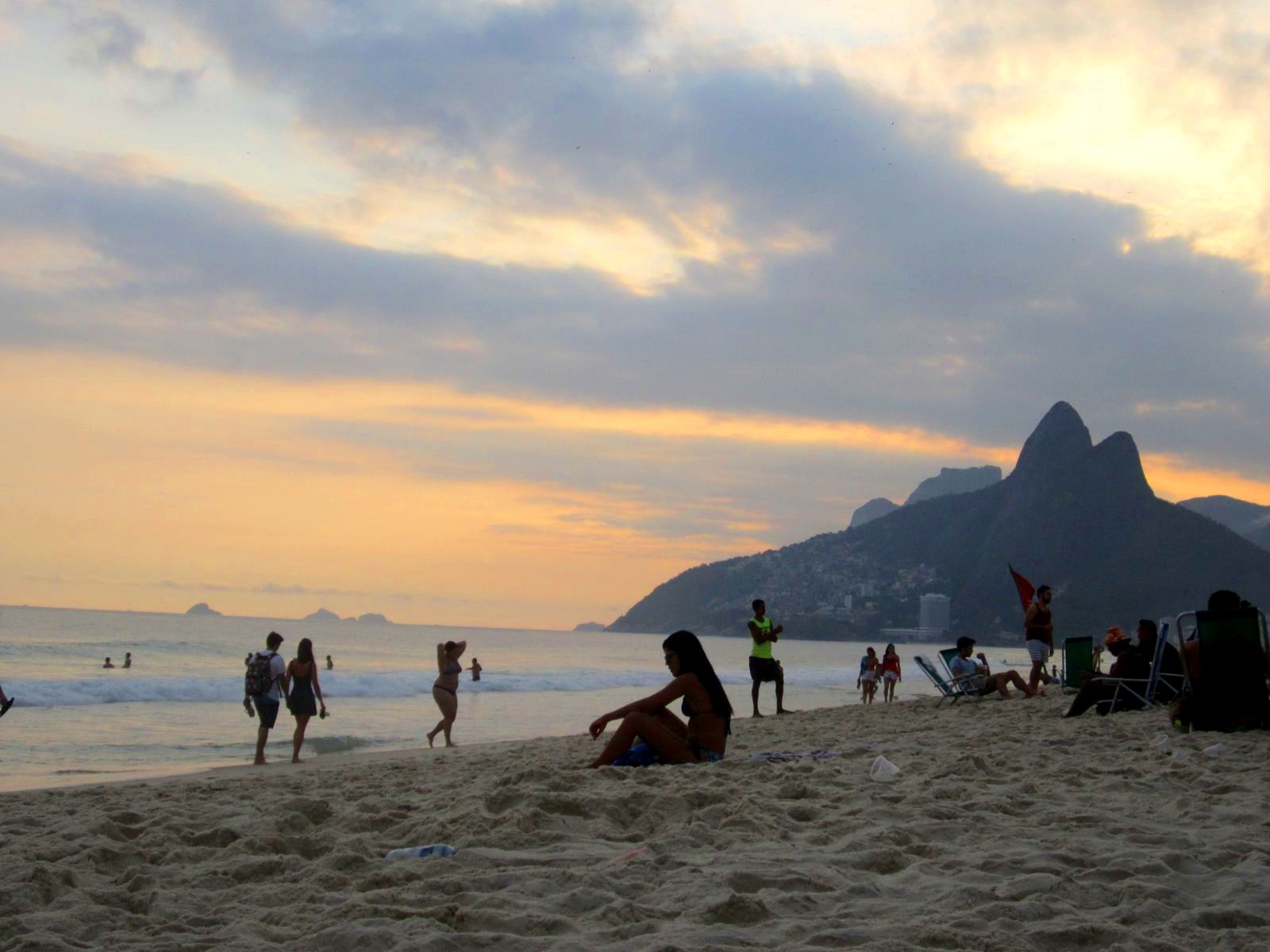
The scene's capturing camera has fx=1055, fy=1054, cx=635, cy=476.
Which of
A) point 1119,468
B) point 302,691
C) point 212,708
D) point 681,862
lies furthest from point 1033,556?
point 681,862

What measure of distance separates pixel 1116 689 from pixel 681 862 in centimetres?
694

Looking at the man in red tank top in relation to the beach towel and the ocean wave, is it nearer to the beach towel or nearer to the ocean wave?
the beach towel

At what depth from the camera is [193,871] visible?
12.4ft

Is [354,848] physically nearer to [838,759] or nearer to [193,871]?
[193,871]

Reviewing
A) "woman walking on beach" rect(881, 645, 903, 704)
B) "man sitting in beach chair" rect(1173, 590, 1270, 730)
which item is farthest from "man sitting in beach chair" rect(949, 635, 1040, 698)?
"man sitting in beach chair" rect(1173, 590, 1270, 730)

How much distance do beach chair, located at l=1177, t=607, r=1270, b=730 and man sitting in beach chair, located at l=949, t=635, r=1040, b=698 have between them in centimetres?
494

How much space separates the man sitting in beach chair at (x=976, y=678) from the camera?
12.7 meters

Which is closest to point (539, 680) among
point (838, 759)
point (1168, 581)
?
point (838, 759)

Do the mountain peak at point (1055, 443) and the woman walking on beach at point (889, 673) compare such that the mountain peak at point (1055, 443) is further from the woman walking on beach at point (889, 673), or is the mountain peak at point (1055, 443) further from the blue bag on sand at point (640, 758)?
the blue bag on sand at point (640, 758)

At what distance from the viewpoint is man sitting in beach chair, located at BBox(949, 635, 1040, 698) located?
41.6 feet

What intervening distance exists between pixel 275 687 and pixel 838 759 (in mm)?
6090

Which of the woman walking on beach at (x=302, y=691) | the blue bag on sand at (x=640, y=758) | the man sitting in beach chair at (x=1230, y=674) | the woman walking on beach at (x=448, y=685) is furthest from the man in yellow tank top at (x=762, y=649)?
the blue bag on sand at (x=640, y=758)

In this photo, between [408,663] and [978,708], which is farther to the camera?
[408,663]

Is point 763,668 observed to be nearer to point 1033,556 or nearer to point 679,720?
point 679,720
